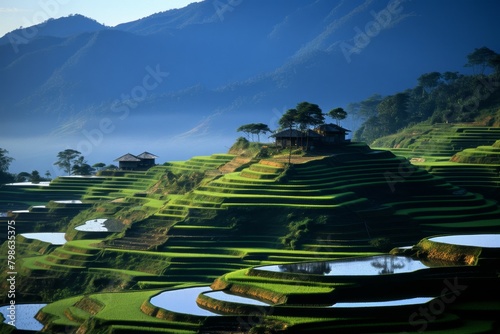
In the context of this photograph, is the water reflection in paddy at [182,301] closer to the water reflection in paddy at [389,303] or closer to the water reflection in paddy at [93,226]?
the water reflection in paddy at [389,303]

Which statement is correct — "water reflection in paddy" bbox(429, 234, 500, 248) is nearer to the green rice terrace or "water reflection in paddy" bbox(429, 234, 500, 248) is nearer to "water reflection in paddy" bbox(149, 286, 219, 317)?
the green rice terrace

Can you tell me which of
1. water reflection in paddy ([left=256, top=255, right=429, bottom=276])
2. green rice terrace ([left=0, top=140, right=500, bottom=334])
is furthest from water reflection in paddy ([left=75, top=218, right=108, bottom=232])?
water reflection in paddy ([left=256, top=255, right=429, bottom=276])

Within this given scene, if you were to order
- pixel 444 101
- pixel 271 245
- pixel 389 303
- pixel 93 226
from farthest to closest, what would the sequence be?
1. pixel 444 101
2. pixel 93 226
3. pixel 271 245
4. pixel 389 303

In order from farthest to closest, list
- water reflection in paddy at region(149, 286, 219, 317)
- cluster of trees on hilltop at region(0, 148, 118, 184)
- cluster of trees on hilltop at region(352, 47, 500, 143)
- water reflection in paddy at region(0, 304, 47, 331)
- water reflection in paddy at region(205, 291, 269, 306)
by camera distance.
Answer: cluster of trees on hilltop at region(352, 47, 500, 143), cluster of trees on hilltop at region(0, 148, 118, 184), water reflection in paddy at region(0, 304, 47, 331), water reflection in paddy at region(149, 286, 219, 317), water reflection in paddy at region(205, 291, 269, 306)

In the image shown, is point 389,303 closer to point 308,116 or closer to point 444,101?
point 308,116

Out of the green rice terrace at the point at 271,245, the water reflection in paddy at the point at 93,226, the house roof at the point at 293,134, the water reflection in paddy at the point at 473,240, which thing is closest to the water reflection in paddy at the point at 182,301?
the green rice terrace at the point at 271,245

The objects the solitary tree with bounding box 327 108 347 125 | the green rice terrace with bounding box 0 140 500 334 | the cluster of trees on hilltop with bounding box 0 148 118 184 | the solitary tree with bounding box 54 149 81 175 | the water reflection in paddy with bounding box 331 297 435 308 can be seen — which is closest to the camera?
the water reflection in paddy with bounding box 331 297 435 308

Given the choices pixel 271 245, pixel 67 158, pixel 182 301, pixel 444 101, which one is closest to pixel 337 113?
pixel 271 245
